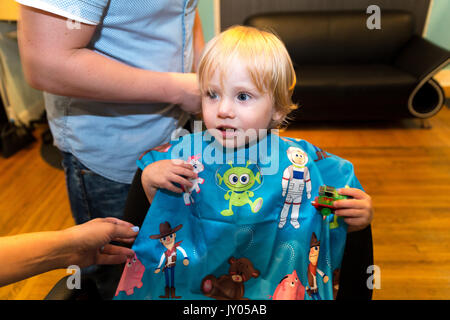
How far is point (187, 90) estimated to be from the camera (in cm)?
81

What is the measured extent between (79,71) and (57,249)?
0.33 m

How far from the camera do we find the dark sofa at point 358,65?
2.70 meters

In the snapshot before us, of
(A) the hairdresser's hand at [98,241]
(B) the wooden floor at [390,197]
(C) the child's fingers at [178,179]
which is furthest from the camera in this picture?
(B) the wooden floor at [390,197]

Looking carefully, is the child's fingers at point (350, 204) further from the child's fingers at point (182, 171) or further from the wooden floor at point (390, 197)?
the wooden floor at point (390, 197)

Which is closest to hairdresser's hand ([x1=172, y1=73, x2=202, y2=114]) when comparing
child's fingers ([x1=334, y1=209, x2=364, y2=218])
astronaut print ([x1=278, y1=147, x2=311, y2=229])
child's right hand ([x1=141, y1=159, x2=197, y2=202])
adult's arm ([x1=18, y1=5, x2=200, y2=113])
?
adult's arm ([x1=18, y1=5, x2=200, y2=113])

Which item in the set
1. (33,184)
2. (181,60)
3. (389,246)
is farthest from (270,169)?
(33,184)

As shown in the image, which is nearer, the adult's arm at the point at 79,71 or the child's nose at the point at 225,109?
the adult's arm at the point at 79,71

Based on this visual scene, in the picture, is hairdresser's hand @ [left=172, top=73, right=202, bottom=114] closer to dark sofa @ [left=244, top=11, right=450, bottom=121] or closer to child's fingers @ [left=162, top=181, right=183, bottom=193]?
child's fingers @ [left=162, top=181, right=183, bottom=193]

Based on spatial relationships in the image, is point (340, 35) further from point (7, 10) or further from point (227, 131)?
point (227, 131)

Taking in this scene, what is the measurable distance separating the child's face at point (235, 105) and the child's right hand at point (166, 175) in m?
0.12

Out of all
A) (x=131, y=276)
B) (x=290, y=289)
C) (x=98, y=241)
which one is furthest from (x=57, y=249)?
(x=290, y=289)

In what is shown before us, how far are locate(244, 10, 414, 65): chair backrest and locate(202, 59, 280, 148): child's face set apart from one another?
8.00 ft

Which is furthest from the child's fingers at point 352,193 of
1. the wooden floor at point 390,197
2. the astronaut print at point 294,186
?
the wooden floor at point 390,197

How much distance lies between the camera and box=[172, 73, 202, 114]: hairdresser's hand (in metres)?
0.80
